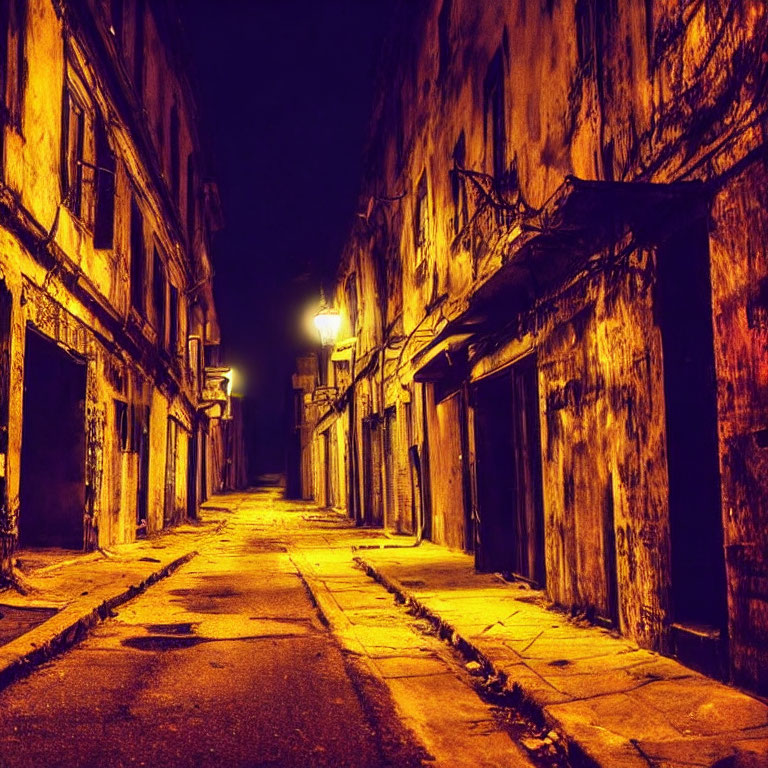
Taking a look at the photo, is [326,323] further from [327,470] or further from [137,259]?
[327,470]

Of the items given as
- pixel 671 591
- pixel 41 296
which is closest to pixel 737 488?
pixel 671 591

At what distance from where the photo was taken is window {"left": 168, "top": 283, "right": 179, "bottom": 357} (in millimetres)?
19719

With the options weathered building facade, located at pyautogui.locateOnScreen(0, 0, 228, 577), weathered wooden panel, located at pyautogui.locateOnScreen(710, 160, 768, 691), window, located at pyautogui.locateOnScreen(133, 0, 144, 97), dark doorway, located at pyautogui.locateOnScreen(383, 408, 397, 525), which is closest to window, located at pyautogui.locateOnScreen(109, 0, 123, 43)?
weathered building facade, located at pyautogui.locateOnScreen(0, 0, 228, 577)

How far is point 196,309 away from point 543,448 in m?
20.2

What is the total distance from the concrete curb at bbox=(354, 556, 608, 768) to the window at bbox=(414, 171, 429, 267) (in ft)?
23.1

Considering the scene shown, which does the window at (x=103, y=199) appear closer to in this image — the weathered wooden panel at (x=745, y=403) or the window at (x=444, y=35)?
the window at (x=444, y=35)

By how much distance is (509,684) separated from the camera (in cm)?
475

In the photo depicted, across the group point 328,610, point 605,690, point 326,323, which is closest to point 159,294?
point 326,323

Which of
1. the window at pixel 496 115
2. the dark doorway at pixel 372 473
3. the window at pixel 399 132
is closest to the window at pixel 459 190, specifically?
the window at pixel 496 115

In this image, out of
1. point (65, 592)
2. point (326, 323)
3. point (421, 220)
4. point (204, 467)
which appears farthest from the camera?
→ point (204, 467)

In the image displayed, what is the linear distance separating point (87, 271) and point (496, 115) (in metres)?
6.02

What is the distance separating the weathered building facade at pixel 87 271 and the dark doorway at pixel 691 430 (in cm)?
627

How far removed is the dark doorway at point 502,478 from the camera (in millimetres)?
8859

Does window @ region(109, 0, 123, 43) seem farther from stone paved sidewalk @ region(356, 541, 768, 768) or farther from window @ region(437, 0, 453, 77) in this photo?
stone paved sidewalk @ region(356, 541, 768, 768)
